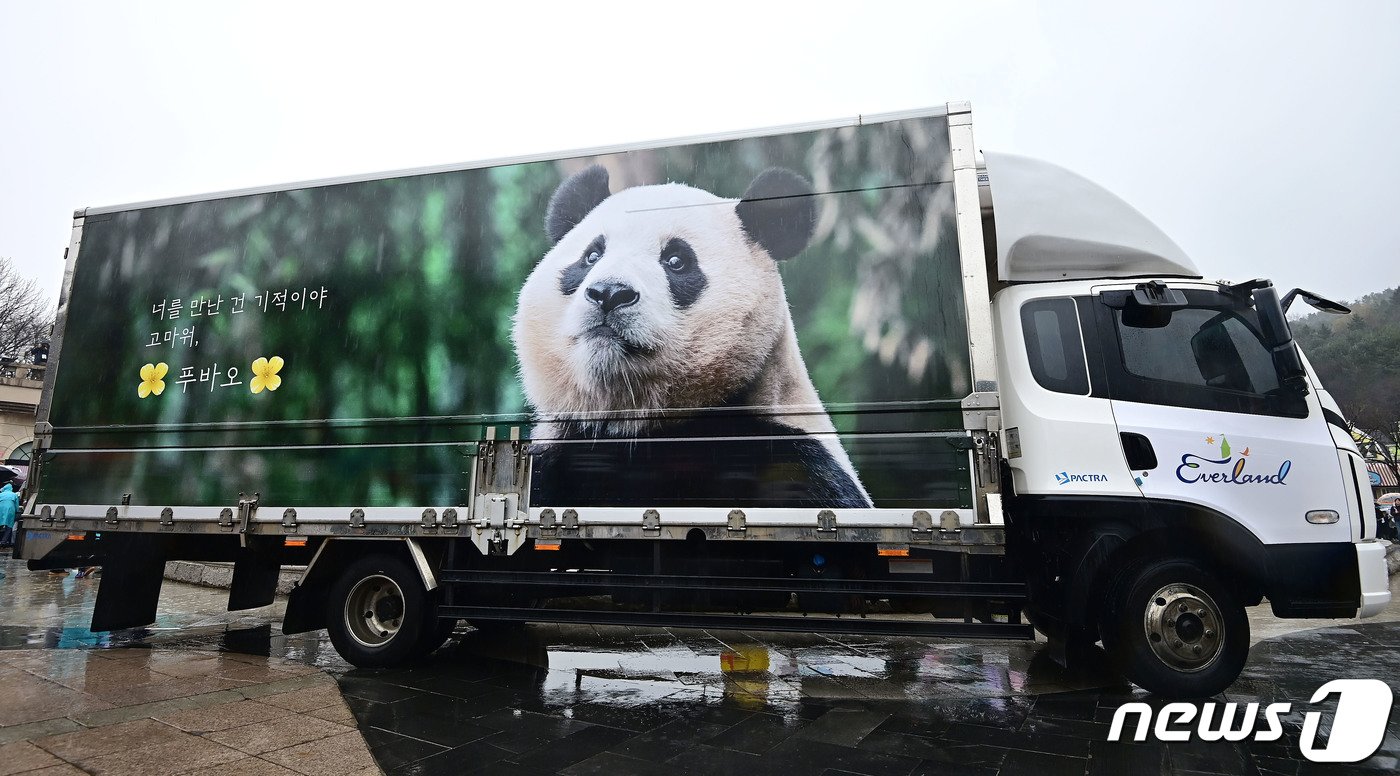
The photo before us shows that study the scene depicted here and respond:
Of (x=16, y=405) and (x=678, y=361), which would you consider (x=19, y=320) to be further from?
(x=678, y=361)

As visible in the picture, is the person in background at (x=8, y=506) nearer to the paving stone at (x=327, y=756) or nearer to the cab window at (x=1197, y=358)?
the paving stone at (x=327, y=756)

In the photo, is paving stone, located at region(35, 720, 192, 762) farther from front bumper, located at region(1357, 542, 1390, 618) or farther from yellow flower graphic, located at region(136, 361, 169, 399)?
front bumper, located at region(1357, 542, 1390, 618)

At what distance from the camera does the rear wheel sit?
5.53 meters

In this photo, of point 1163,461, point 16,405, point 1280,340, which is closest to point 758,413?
point 1163,461

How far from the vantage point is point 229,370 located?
573cm

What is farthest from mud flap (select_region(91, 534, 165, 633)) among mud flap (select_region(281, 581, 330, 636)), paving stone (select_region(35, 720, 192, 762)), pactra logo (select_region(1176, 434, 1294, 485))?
pactra logo (select_region(1176, 434, 1294, 485))

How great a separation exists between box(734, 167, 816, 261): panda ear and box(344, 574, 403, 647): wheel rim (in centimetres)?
397

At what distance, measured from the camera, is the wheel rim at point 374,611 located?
570 cm

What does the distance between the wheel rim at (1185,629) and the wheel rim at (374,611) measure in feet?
17.8

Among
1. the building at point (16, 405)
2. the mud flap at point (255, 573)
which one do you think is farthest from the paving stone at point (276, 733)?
the building at point (16, 405)

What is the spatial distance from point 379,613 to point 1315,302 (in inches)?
289

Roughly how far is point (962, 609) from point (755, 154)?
3.35 m

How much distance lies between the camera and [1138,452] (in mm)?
4504

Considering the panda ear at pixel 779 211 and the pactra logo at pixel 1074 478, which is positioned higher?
the panda ear at pixel 779 211
